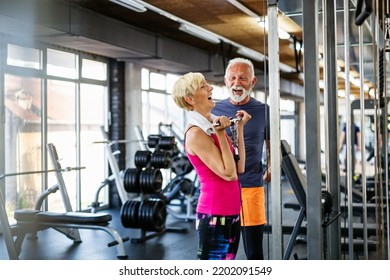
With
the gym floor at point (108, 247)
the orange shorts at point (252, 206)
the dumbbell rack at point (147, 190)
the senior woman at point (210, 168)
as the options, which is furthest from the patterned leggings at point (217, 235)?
the dumbbell rack at point (147, 190)

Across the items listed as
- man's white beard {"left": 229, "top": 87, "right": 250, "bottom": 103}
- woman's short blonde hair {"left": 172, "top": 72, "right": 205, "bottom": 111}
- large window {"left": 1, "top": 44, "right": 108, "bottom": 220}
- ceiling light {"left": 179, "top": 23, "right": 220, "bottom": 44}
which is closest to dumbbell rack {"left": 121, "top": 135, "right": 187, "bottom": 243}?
large window {"left": 1, "top": 44, "right": 108, "bottom": 220}

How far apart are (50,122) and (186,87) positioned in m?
3.91

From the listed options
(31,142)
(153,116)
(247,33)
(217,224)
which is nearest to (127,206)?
(31,142)

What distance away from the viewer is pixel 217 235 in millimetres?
1775

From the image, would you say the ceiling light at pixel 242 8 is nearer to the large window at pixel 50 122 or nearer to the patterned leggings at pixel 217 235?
the large window at pixel 50 122

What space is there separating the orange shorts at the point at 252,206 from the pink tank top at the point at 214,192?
0.39 m

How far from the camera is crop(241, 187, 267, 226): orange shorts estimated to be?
7.11 ft

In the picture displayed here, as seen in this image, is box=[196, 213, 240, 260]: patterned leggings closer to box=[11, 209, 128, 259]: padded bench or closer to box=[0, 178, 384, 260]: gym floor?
box=[0, 178, 384, 260]: gym floor

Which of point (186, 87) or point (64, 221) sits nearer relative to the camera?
point (186, 87)

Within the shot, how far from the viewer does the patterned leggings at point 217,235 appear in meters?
1.77

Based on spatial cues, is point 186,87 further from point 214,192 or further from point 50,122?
point 50,122

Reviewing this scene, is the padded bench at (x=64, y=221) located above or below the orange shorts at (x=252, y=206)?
below

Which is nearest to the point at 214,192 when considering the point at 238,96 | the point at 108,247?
the point at 238,96
